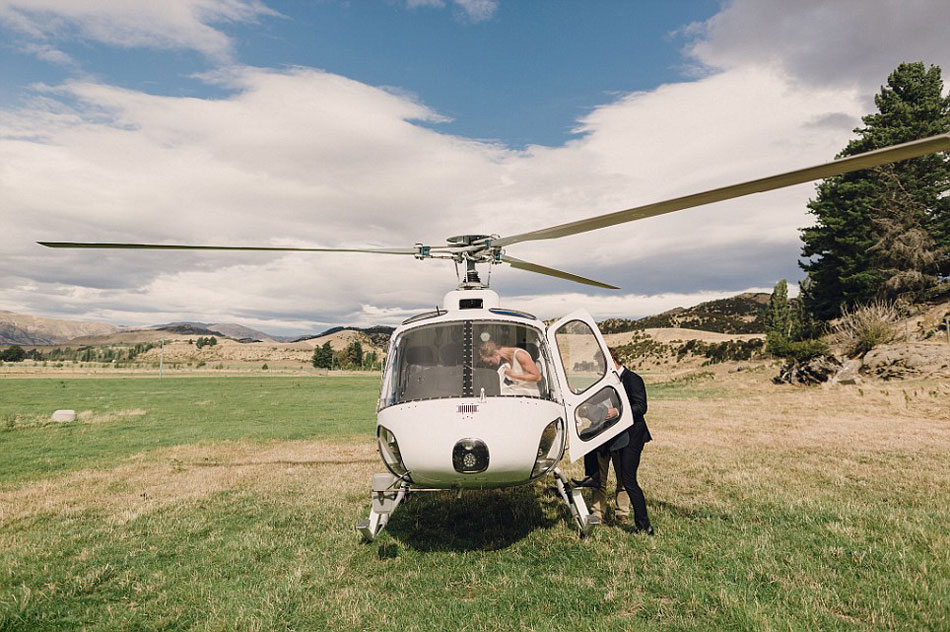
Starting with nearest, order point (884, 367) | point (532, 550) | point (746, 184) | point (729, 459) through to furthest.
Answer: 1. point (746, 184)
2. point (532, 550)
3. point (729, 459)
4. point (884, 367)

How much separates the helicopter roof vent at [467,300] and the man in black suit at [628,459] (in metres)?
1.90

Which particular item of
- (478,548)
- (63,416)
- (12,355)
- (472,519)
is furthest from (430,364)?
(12,355)

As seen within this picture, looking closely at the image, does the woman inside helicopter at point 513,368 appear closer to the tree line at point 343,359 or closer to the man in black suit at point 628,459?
the man in black suit at point 628,459

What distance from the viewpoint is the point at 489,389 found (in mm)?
5762

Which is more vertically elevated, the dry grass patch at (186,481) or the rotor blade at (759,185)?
the rotor blade at (759,185)

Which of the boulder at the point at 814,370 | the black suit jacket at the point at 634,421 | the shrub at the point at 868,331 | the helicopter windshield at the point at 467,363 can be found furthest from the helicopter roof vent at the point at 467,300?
the shrub at the point at 868,331

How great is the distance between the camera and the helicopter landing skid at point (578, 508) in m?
5.90

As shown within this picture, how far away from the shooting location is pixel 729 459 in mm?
10750

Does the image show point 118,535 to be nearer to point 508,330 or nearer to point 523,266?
point 508,330

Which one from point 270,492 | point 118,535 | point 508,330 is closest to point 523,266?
point 508,330

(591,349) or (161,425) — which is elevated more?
(591,349)

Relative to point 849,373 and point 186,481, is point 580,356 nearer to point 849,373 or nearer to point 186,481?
point 186,481

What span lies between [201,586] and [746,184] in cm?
632

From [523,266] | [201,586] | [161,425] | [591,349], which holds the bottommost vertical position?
[161,425]
